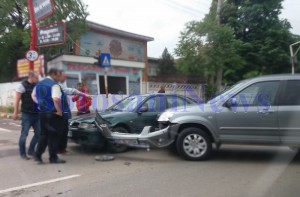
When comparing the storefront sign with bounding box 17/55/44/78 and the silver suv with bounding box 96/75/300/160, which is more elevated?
the storefront sign with bounding box 17/55/44/78

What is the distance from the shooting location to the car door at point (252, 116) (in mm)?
5969

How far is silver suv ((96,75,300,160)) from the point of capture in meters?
5.93

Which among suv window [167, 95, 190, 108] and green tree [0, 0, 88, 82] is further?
green tree [0, 0, 88, 82]

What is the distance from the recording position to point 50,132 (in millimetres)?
5980

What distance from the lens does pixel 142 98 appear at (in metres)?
7.60

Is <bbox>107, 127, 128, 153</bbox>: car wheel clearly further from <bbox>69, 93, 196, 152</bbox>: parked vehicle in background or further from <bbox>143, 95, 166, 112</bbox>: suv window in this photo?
<bbox>143, 95, 166, 112</bbox>: suv window

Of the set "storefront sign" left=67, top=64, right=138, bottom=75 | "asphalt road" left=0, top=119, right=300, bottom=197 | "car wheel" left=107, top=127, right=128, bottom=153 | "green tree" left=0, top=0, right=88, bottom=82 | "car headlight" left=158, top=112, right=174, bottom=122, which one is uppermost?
"green tree" left=0, top=0, right=88, bottom=82

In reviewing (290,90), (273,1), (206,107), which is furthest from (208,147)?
(273,1)

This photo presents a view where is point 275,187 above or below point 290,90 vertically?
below

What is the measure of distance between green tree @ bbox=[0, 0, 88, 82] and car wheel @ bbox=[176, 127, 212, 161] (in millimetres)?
14401

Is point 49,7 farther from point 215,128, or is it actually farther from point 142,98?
point 215,128

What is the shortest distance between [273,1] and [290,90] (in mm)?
24711

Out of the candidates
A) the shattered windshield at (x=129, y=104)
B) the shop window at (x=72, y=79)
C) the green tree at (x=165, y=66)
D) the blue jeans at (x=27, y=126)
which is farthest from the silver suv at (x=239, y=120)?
the green tree at (x=165, y=66)

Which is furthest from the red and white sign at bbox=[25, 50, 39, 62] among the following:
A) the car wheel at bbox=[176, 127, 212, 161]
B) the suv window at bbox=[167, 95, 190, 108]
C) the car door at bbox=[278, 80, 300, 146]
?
the car door at bbox=[278, 80, 300, 146]
